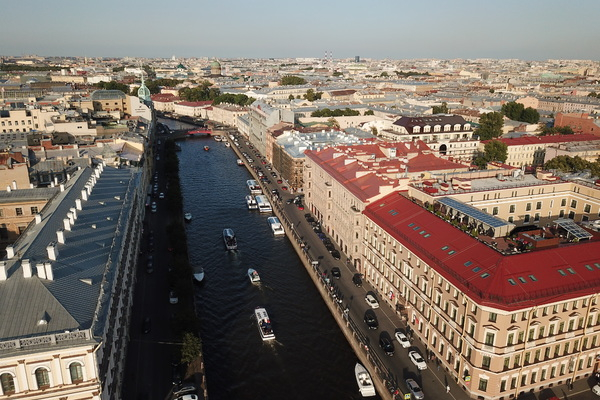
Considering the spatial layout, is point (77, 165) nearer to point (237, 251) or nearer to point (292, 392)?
point (237, 251)

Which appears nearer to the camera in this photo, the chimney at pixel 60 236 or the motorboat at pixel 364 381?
the chimney at pixel 60 236

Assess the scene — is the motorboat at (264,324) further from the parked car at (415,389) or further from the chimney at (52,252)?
the chimney at (52,252)

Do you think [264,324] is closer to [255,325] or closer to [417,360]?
[255,325]

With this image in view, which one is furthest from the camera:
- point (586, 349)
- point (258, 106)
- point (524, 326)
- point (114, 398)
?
point (258, 106)

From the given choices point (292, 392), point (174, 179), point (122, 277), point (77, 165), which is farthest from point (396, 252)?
point (174, 179)

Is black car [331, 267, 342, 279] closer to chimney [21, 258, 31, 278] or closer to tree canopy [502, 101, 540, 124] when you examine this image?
chimney [21, 258, 31, 278]

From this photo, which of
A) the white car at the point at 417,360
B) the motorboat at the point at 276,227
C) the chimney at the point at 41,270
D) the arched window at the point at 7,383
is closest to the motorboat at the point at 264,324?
the white car at the point at 417,360
